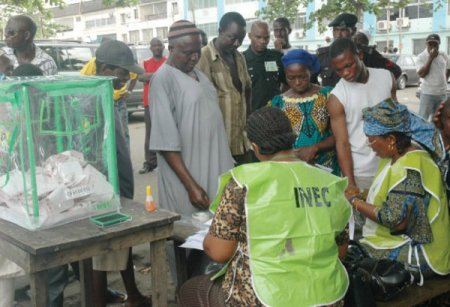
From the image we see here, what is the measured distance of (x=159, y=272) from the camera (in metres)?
2.51

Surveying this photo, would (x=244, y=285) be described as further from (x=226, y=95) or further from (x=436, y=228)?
(x=226, y=95)

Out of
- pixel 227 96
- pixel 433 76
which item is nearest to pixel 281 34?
pixel 227 96

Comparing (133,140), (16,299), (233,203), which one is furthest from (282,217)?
(133,140)

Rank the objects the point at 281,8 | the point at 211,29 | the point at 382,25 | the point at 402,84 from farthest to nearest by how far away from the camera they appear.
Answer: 1. the point at 211,29
2. the point at 382,25
3. the point at 402,84
4. the point at 281,8

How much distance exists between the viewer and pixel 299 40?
31.0 metres

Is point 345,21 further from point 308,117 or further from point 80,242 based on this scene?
point 80,242

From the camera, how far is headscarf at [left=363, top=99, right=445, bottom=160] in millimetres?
2662

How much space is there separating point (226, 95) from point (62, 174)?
68.1 inches

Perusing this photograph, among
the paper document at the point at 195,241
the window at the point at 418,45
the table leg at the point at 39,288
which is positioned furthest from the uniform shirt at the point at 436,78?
the window at the point at 418,45

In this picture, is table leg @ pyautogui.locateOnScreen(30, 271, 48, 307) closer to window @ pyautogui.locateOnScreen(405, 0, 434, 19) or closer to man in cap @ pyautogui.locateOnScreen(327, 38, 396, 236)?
man in cap @ pyautogui.locateOnScreen(327, 38, 396, 236)

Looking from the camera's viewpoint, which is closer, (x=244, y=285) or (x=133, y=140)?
(x=244, y=285)

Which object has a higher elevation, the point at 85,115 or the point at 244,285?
the point at 85,115

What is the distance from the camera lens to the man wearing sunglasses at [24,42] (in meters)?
4.04

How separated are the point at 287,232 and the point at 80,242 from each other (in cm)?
82
